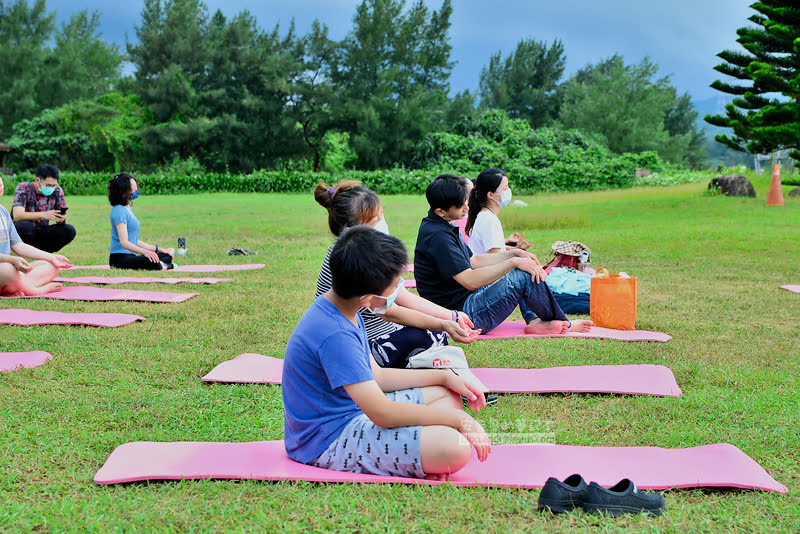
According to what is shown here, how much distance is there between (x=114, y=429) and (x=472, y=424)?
1705 millimetres

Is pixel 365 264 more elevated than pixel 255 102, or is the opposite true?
pixel 255 102

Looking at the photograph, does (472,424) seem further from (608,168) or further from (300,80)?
(300,80)

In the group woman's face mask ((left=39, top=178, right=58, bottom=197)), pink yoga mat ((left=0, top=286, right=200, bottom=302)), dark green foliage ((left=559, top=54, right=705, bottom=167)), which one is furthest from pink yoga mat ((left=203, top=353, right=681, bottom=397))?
dark green foliage ((left=559, top=54, right=705, bottom=167))

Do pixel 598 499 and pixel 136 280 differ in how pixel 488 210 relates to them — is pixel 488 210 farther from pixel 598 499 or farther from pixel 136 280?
pixel 136 280

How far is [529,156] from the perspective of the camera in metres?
29.2

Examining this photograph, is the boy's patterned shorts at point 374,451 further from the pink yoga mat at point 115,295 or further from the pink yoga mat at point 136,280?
the pink yoga mat at point 136,280

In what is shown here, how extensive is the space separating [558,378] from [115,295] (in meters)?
4.18

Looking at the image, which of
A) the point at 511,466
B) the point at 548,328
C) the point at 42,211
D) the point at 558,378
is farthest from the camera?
the point at 42,211

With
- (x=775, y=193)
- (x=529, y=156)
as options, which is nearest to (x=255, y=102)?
(x=529, y=156)

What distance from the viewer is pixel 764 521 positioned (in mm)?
2227

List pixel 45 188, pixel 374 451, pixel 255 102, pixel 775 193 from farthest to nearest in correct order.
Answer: pixel 255 102, pixel 775 193, pixel 45 188, pixel 374 451

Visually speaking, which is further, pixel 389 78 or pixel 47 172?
pixel 389 78

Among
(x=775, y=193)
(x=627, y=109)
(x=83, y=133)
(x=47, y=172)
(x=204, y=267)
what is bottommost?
(x=204, y=267)

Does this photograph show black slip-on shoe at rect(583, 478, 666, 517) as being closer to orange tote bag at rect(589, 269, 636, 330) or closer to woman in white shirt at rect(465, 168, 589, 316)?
woman in white shirt at rect(465, 168, 589, 316)
